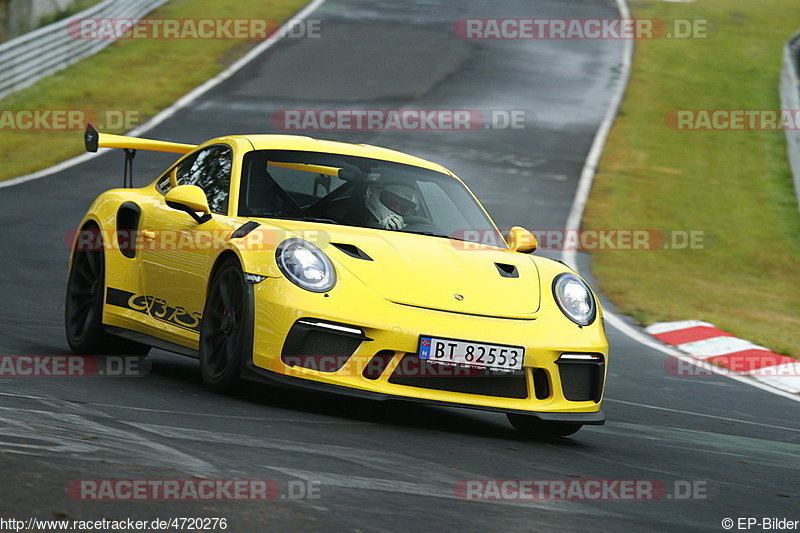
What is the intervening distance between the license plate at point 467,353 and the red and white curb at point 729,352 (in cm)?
375

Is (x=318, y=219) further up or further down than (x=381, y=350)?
further up

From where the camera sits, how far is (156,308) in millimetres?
7336

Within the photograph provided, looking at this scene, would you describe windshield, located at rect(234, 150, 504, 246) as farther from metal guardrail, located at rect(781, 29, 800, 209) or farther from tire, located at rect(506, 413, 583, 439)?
metal guardrail, located at rect(781, 29, 800, 209)

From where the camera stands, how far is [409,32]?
30484 mm

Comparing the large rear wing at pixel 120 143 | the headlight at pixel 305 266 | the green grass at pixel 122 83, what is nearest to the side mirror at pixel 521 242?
the headlight at pixel 305 266

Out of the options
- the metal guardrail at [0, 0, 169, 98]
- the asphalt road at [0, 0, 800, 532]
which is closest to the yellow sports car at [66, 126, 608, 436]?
the asphalt road at [0, 0, 800, 532]

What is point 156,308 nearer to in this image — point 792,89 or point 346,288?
point 346,288

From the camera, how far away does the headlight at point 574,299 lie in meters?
6.50

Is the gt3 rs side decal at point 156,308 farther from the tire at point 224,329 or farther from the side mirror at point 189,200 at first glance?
the side mirror at point 189,200

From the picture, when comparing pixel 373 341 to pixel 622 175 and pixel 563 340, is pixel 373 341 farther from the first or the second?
pixel 622 175

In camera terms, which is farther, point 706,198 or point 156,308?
point 706,198

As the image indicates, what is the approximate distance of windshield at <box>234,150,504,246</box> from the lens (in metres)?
7.05

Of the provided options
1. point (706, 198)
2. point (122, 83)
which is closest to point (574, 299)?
point (706, 198)

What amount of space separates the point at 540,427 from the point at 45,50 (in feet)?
63.5
